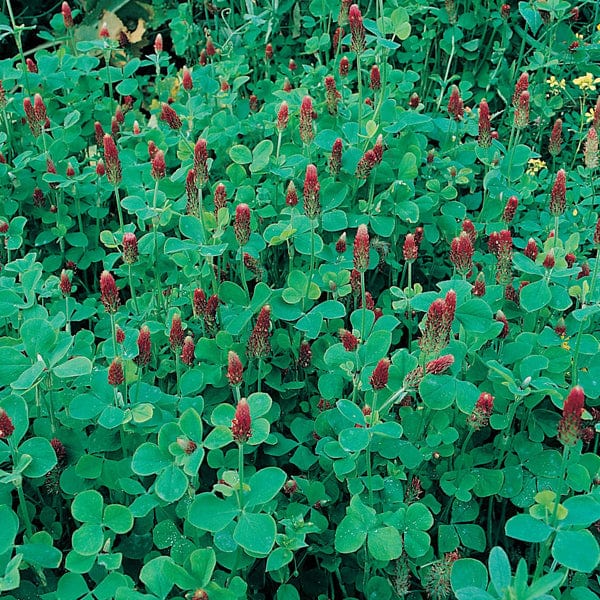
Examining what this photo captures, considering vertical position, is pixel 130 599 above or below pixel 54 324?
below

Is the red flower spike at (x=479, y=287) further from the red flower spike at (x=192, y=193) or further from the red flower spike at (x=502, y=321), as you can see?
the red flower spike at (x=192, y=193)

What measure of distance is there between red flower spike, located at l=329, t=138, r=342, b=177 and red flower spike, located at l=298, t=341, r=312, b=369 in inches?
27.1

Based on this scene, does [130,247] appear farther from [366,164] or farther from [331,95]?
[331,95]

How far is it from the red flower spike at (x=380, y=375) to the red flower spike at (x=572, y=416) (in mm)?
411

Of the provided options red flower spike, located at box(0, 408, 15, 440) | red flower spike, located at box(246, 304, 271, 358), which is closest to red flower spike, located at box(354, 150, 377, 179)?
red flower spike, located at box(246, 304, 271, 358)

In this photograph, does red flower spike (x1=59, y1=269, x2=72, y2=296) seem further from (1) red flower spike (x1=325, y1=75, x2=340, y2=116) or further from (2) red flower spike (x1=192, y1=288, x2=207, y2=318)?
(1) red flower spike (x1=325, y1=75, x2=340, y2=116)

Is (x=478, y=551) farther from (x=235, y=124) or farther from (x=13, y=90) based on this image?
(x=13, y=90)

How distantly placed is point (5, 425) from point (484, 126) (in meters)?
1.90

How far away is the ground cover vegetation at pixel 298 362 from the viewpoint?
6.11 feet

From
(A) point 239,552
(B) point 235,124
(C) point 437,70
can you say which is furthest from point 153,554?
(C) point 437,70

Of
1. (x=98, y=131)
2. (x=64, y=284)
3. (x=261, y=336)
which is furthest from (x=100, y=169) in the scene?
(x=261, y=336)

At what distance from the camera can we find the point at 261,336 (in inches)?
85.9

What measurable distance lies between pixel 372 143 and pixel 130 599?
1839 mm

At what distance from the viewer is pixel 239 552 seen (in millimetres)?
1881
